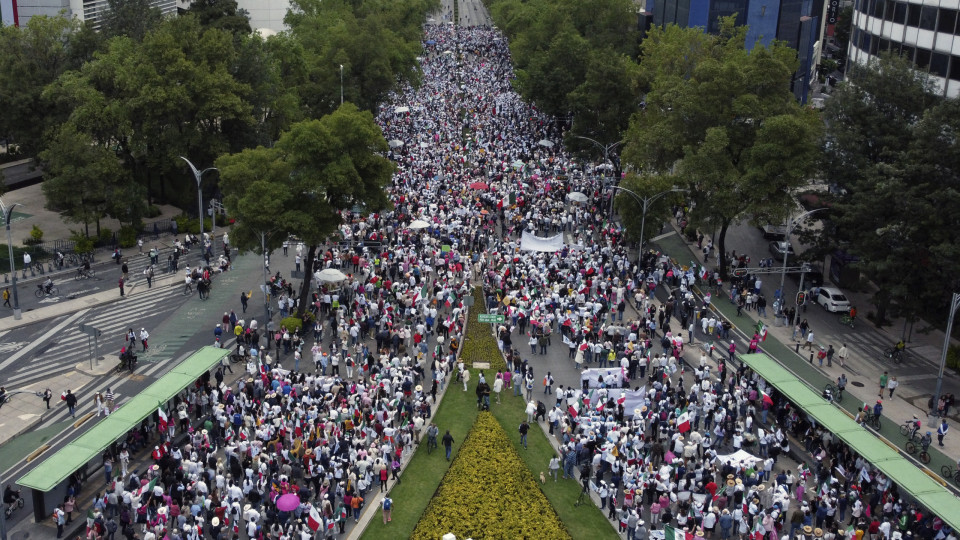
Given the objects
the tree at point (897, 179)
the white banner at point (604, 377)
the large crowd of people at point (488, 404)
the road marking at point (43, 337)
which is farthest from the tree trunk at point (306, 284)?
the tree at point (897, 179)

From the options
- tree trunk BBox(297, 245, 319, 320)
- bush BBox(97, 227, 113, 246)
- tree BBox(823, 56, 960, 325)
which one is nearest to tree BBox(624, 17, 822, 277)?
tree BBox(823, 56, 960, 325)

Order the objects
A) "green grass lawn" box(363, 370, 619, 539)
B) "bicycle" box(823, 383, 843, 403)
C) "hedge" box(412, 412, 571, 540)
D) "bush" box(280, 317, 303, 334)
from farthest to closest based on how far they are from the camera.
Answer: "bush" box(280, 317, 303, 334) → "bicycle" box(823, 383, 843, 403) → "green grass lawn" box(363, 370, 619, 539) → "hedge" box(412, 412, 571, 540)

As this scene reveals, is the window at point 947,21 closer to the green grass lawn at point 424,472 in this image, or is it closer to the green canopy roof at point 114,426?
the green grass lawn at point 424,472

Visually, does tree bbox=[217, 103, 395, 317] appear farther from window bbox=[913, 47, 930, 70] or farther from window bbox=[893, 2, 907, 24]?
window bbox=[893, 2, 907, 24]

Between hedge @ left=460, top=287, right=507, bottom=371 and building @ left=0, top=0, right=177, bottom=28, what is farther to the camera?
building @ left=0, top=0, right=177, bottom=28

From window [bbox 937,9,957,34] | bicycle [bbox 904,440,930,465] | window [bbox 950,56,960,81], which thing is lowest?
bicycle [bbox 904,440,930,465]

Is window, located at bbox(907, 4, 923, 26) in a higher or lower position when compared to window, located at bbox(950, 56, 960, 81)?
higher
